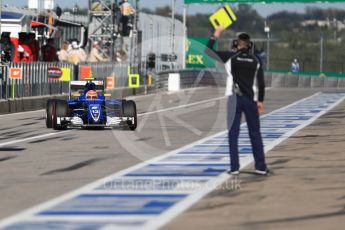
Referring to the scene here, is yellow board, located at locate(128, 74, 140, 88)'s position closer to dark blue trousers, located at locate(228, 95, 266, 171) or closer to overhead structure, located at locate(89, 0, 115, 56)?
overhead structure, located at locate(89, 0, 115, 56)

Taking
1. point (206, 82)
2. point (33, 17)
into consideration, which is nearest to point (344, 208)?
point (33, 17)

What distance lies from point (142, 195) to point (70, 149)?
21.2 ft

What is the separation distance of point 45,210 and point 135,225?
1.35m

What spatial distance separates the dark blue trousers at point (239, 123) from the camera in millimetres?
12844

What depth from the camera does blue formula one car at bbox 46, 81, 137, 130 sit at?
22.1 m

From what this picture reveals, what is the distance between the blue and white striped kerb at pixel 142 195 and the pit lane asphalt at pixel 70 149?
0.98 ft

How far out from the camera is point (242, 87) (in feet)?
42.2

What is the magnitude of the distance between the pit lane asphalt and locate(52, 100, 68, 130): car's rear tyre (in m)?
0.29

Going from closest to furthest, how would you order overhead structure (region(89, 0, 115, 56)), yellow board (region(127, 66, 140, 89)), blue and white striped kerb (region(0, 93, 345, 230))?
blue and white striped kerb (region(0, 93, 345, 230)) → yellow board (region(127, 66, 140, 89)) → overhead structure (region(89, 0, 115, 56))

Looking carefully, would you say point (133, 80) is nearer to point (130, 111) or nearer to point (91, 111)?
point (130, 111)

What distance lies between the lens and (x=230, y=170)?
13234 mm

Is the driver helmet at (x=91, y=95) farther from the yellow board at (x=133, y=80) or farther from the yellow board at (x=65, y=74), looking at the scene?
the yellow board at (x=133, y=80)

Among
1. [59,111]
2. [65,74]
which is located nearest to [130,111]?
[59,111]

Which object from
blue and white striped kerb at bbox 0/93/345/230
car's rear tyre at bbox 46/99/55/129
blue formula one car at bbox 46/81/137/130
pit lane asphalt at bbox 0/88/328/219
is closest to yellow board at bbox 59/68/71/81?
pit lane asphalt at bbox 0/88/328/219
